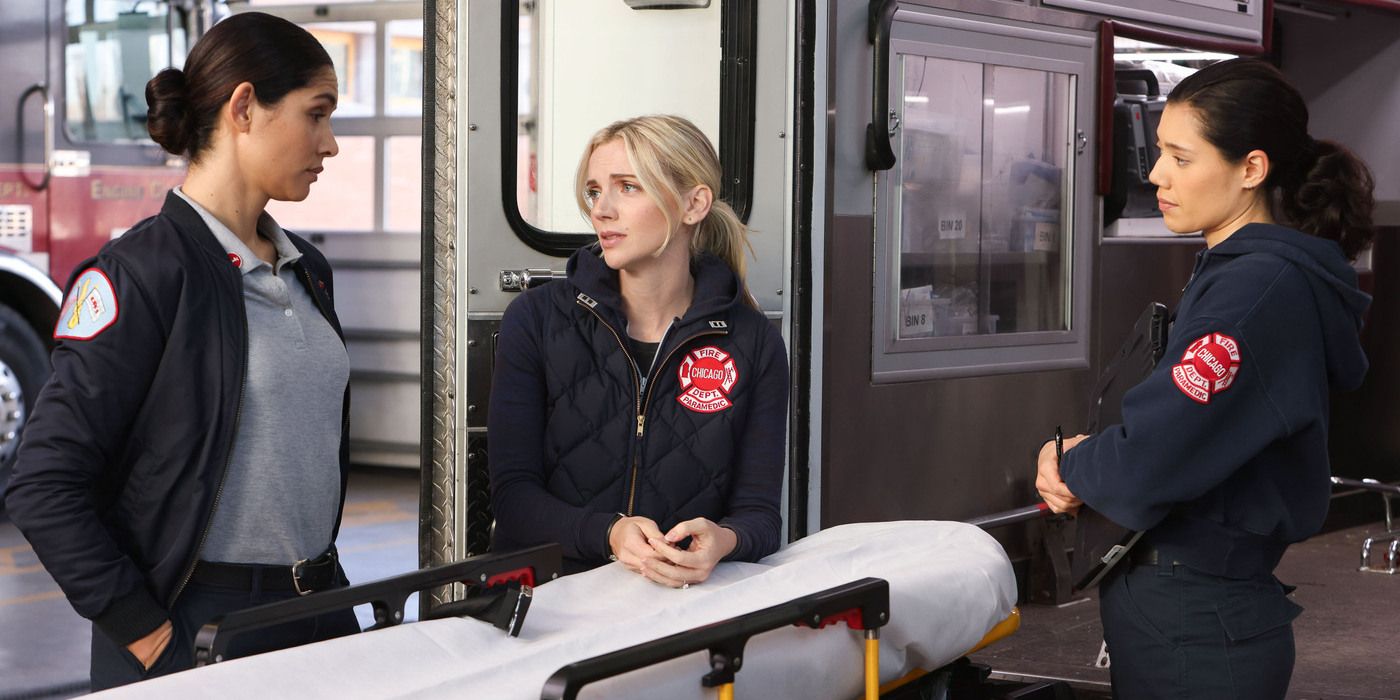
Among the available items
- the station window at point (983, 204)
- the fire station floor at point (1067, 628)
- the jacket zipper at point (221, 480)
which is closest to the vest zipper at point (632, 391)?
the jacket zipper at point (221, 480)

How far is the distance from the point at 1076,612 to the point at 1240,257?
10.2ft

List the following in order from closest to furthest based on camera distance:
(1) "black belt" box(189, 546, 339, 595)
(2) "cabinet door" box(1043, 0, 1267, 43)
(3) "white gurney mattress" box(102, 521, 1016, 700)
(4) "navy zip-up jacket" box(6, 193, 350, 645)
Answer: (3) "white gurney mattress" box(102, 521, 1016, 700) < (4) "navy zip-up jacket" box(6, 193, 350, 645) < (1) "black belt" box(189, 546, 339, 595) < (2) "cabinet door" box(1043, 0, 1267, 43)

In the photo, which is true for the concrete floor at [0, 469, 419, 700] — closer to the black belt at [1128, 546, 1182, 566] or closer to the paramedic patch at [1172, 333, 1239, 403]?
the black belt at [1128, 546, 1182, 566]

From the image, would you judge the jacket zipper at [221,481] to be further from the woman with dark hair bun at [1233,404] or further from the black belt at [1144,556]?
the black belt at [1144,556]

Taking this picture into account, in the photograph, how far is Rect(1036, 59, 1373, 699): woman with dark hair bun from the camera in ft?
6.85

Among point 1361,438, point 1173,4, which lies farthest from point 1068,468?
point 1361,438

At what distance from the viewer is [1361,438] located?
673 centimetres

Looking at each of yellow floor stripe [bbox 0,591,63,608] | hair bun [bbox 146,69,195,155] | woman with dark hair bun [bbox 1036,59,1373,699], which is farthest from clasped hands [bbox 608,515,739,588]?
yellow floor stripe [bbox 0,591,63,608]

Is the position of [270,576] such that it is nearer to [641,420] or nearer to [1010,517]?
[641,420]

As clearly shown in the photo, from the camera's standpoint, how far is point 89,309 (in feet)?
6.28

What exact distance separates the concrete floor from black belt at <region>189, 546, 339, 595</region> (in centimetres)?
277

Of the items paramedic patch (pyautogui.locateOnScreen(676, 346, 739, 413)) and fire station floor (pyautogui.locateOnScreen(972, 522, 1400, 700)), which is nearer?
paramedic patch (pyautogui.locateOnScreen(676, 346, 739, 413))

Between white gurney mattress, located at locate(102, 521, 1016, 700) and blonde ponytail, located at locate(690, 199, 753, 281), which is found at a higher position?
blonde ponytail, located at locate(690, 199, 753, 281)

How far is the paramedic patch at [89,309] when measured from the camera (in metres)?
1.90
